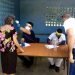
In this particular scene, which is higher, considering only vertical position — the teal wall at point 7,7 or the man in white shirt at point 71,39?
the teal wall at point 7,7

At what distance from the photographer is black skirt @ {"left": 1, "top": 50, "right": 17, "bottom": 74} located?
14.5 ft

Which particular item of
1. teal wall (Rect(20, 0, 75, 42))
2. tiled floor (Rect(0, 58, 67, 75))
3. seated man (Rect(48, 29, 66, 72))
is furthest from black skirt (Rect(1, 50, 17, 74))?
teal wall (Rect(20, 0, 75, 42))

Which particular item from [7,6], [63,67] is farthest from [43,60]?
[7,6]

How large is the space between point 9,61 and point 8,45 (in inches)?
14.1

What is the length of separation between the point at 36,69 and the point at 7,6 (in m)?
2.23

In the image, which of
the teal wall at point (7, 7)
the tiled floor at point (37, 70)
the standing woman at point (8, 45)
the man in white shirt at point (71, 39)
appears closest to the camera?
the man in white shirt at point (71, 39)

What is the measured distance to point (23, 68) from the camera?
6438 mm

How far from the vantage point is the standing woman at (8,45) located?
4.26 metres

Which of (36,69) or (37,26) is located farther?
(37,26)

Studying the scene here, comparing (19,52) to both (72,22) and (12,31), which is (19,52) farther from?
(72,22)

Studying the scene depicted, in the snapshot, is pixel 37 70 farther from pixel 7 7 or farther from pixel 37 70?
pixel 7 7

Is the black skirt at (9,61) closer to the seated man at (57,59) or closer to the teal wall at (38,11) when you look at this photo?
the seated man at (57,59)

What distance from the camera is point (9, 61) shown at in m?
4.46

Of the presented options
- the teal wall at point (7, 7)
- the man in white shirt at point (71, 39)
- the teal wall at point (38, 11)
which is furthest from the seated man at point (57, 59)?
the teal wall at point (38, 11)
